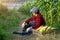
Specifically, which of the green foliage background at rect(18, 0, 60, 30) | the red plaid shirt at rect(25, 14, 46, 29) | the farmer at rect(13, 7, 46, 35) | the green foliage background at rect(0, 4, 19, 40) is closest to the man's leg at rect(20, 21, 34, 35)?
the farmer at rect(13, 7, 46, 35)

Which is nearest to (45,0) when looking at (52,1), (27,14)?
(52,1)

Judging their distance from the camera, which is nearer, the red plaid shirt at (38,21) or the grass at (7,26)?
the grass at (7,26)

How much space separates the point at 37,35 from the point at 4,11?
161 inches

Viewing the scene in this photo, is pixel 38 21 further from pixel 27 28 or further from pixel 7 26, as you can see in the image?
pixel 7 26

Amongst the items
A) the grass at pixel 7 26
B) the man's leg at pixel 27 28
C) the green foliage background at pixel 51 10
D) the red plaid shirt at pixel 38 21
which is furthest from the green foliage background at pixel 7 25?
the green foliage background at pixel 51 10

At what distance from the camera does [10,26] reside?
976 centimetres

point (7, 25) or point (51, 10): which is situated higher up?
point (51, 10)

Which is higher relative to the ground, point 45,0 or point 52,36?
point 45,0

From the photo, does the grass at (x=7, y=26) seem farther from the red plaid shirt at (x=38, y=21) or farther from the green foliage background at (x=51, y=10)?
the green foliage background at (x=51, y=10)

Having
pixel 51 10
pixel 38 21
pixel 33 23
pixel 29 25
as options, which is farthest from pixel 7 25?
pixel 51 10

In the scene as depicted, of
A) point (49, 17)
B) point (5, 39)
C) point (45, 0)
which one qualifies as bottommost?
point (5, 39)

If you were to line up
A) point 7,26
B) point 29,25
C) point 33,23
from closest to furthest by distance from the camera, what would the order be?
1. point 33,23
2. point 29,25
3. point 7,26

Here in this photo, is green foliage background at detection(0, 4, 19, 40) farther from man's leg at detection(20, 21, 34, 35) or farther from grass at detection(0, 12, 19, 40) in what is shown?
man's leg at detection(20, 21, 34, 35)

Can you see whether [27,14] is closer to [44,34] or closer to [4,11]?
[4,11]
